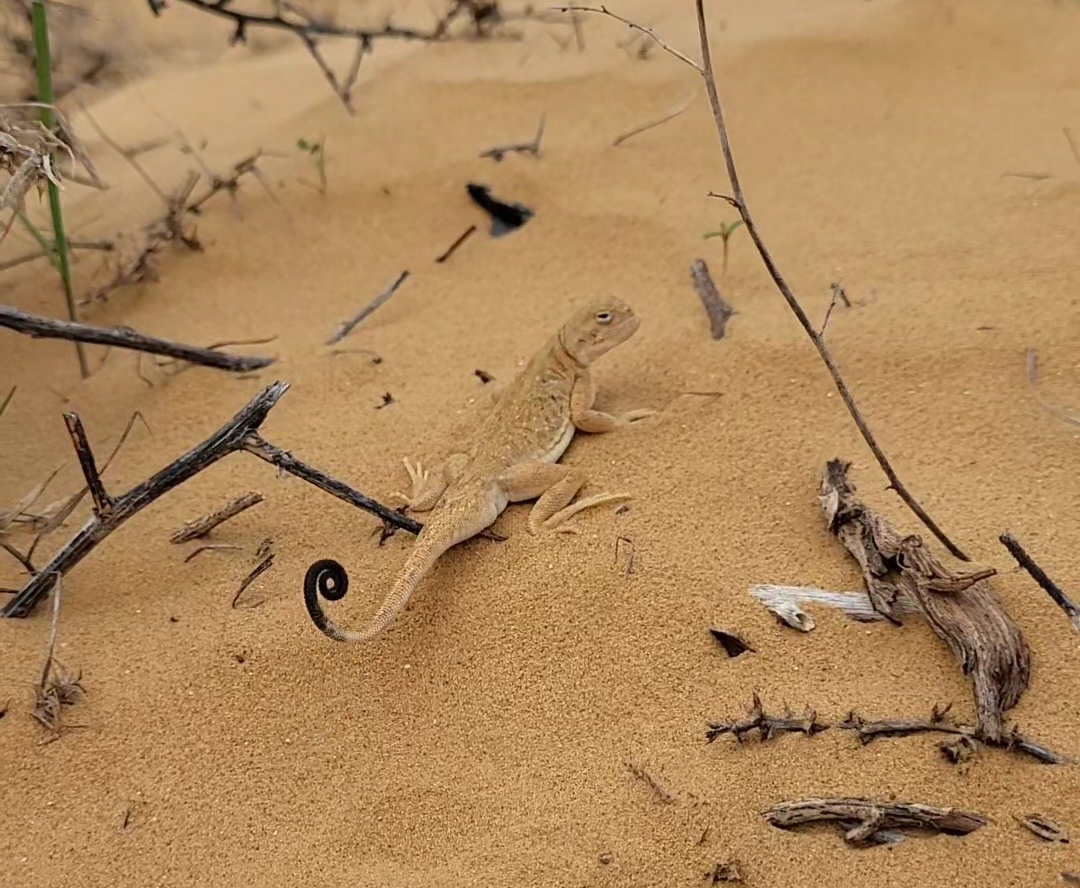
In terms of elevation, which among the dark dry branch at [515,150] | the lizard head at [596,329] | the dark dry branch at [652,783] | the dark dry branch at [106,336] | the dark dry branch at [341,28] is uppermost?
the dark dry branch at [341,28]

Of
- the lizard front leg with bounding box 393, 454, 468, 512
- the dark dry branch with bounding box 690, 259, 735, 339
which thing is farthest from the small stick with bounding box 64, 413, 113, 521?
the dark dry branch with bounding box 690, 259, 735, 339

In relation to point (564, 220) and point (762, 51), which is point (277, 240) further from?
point (762, 51)

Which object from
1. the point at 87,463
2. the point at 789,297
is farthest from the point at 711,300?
the point at 87,463

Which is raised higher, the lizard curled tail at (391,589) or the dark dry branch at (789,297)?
the dark dry branch at (789,297)

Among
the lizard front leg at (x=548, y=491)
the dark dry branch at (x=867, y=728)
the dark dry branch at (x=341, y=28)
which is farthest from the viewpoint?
the dark dry branch at (x=341, y=28)

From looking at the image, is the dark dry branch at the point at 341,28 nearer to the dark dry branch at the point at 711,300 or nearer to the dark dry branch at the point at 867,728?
the dark dry branch at the point at 711,300

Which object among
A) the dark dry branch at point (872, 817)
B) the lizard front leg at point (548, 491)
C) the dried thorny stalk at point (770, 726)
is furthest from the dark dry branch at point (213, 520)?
the dark dry branch at point (872, 817)

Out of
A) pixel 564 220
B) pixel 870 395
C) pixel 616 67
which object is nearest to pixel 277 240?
pixel 564 220

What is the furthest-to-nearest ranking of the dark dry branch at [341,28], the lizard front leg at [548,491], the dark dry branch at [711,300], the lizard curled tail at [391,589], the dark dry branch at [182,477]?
1. the dark dry branch at [341,28]
2. the dark dry branch at [711,300]
3. the lizard front leg at [548,491]
4. the dark dry branch at [182,477]
5. the lizard curled tail at [391,589]

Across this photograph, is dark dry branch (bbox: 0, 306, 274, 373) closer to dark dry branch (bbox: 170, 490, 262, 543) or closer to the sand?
the sand
